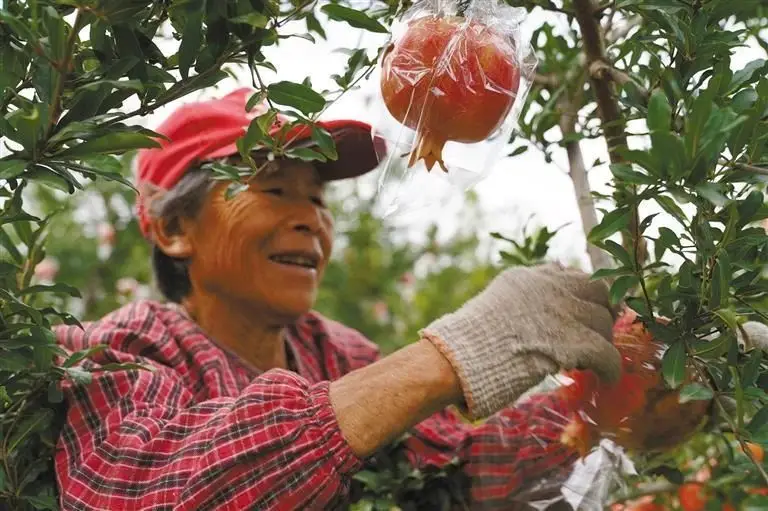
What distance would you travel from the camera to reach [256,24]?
881mm

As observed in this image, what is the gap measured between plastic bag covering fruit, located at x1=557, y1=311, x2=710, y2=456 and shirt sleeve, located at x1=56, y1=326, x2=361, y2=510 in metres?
0.37

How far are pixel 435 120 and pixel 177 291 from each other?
84 cm

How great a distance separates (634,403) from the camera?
1.26 m

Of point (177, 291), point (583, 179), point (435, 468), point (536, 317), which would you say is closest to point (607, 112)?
point (583, 179)

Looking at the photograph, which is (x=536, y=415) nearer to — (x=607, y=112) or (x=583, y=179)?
(x=583, y=179)

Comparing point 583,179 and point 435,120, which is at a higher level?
point 435,120

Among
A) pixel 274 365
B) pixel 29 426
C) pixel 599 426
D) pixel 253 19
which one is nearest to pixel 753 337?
pixel 599 426

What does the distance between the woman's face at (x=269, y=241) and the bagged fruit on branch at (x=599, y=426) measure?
39 centimetres

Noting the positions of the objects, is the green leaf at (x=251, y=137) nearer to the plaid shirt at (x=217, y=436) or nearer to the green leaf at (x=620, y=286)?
the plaid shirt at (x=217, y=436)

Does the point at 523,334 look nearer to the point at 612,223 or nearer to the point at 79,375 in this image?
the point at 612,223

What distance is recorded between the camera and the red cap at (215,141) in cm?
155

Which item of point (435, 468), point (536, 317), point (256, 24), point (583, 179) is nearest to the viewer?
point (256, 24)

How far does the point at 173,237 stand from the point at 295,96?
742 millimetres

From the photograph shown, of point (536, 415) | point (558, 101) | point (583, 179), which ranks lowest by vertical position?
point (536, 415)
